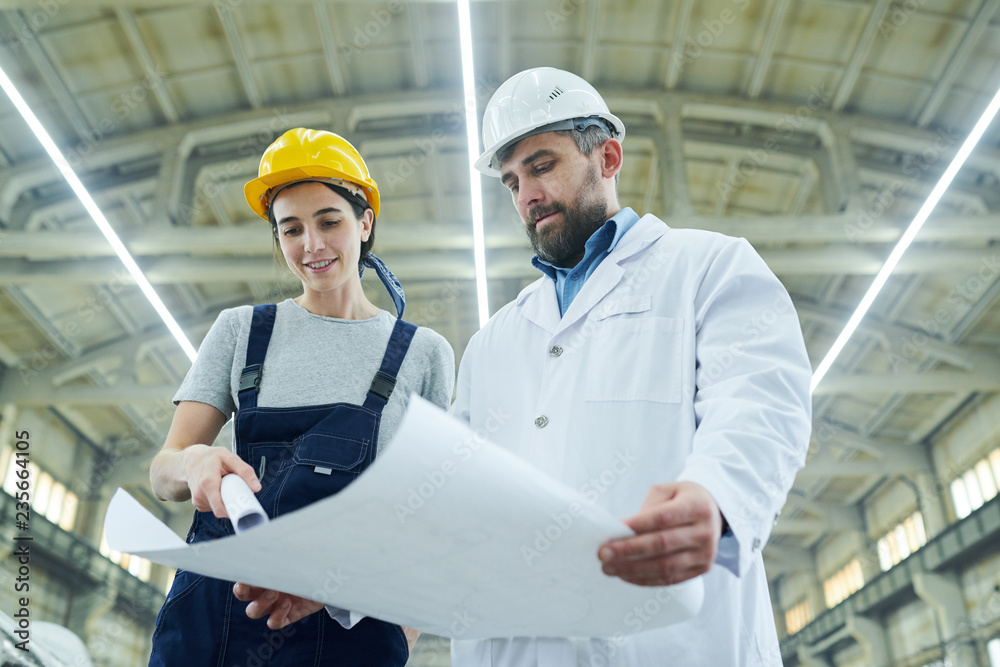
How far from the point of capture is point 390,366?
Answer: 2119 mm

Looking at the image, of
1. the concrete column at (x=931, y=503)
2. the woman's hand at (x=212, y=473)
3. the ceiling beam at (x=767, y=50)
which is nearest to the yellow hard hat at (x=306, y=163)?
the woman's hand at (x=212, y=473)

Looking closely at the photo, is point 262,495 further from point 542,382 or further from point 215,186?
point 215,186

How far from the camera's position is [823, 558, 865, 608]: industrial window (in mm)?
23078

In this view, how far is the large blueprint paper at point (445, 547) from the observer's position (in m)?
1.01

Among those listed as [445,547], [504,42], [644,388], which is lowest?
[445,547]

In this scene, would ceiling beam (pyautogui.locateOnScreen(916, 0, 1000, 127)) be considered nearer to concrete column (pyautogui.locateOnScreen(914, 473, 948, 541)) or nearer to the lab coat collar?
the lab coat collar

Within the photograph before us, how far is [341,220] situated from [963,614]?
18.6 m

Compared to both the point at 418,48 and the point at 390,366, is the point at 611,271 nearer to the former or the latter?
the point at 390,366

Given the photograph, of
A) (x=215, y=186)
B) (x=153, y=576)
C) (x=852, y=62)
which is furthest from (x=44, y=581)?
(x=852, y=62)

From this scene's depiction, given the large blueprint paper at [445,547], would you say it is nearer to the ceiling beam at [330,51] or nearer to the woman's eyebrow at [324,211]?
the woman's eyebrow at [324,211]

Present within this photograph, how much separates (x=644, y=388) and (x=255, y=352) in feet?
3.28

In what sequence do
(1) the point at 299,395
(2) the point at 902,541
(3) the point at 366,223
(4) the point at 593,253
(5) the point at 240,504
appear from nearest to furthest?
(5) the point at 240,504 < (1) the point at 299,395 < (4) the point at 593,253 < (3) the point at 366,223 < (2) the point at 902,541

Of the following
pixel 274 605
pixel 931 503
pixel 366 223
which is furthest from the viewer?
pixel 931 503

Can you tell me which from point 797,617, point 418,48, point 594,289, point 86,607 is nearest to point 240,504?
point 594,289
